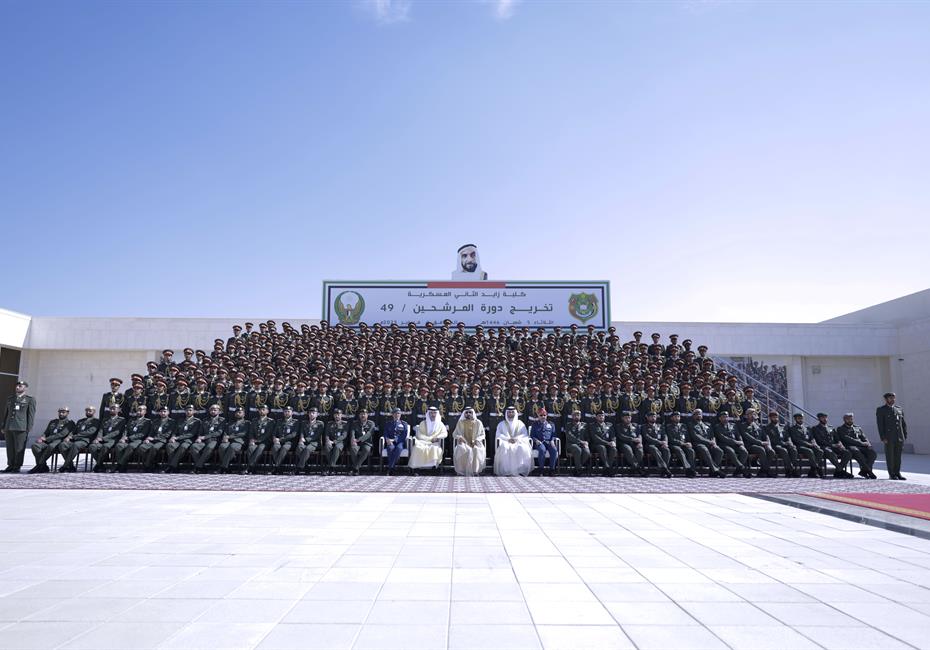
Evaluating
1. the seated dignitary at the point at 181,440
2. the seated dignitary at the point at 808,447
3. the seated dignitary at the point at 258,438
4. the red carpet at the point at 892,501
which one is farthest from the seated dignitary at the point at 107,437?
the seated dignitary at the point at 808,447

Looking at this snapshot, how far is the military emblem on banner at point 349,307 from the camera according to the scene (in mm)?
18281

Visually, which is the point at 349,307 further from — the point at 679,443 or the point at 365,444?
the point at 679,443

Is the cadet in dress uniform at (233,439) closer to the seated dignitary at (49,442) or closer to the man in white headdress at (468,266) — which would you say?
the seated dignitary at (49,442)

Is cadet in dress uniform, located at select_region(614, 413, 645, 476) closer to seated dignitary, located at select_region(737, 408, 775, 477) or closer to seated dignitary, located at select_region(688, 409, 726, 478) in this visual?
seated dignitary, located at select_region(688, 409, 726, 478)

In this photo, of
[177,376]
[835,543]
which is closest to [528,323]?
[177,376]

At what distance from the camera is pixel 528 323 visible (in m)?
18.3

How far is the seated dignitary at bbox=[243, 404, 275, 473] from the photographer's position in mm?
10195

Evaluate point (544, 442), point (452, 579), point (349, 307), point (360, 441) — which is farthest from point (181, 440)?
point (349, 307)

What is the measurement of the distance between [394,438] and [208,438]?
320cm

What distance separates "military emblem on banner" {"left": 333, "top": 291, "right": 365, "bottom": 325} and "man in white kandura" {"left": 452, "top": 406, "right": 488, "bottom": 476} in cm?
874

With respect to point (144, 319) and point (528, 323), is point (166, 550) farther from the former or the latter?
point (144, 319)

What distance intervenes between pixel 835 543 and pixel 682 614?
2560mm

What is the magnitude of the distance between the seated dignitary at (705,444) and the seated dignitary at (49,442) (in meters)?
10.7

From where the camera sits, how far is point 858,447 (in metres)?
10.5
